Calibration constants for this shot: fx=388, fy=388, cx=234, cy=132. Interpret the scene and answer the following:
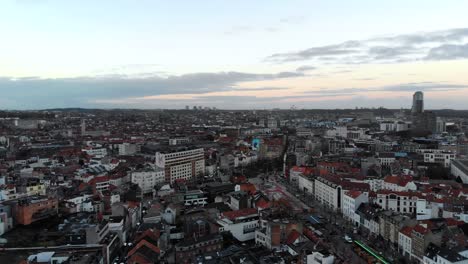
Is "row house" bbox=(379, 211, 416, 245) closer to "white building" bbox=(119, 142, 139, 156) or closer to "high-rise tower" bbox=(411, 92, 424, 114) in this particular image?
"white building" bbox=(119, 142, 139, 156)

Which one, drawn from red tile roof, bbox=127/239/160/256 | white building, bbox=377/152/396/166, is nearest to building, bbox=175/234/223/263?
red tile roof, bbox=127/239/160/256

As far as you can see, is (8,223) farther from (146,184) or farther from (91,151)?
(91,151)

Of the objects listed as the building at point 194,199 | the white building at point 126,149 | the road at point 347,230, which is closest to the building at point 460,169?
the road at point 347,230

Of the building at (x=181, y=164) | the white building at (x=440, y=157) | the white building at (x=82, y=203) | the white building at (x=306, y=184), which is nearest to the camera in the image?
the white building at (x=82, y=203)

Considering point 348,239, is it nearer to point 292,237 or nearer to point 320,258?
point 292,237

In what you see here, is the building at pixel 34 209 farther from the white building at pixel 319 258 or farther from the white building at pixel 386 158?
the white building at pixel 386 158
